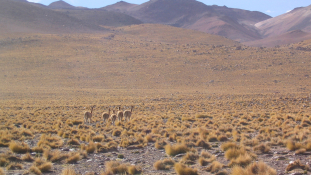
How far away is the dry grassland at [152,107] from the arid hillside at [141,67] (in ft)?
0.68

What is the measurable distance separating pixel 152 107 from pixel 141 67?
1181 inches

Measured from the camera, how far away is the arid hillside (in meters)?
44.4

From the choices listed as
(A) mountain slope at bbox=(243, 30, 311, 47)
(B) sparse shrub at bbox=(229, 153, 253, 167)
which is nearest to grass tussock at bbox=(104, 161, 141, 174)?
(B) sparse shrub at bbox=(229, 153, 253, 167)

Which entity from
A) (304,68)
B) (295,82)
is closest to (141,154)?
(295,82)

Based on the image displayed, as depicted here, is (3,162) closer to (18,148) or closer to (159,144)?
(18,148)

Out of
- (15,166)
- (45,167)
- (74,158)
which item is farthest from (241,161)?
(15,166)

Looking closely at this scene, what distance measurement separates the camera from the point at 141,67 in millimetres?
54688

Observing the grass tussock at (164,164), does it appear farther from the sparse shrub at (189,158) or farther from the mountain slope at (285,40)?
the mountain slope at (285,40)

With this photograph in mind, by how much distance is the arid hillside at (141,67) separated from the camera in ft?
146

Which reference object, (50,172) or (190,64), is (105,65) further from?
(50,172)

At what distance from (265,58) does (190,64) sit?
1719 centimetres

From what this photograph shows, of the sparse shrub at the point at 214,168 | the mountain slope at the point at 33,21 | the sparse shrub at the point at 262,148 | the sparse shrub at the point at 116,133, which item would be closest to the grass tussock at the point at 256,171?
the sparse shrub at the point at 214,168

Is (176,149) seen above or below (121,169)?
below

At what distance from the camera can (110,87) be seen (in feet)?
147
